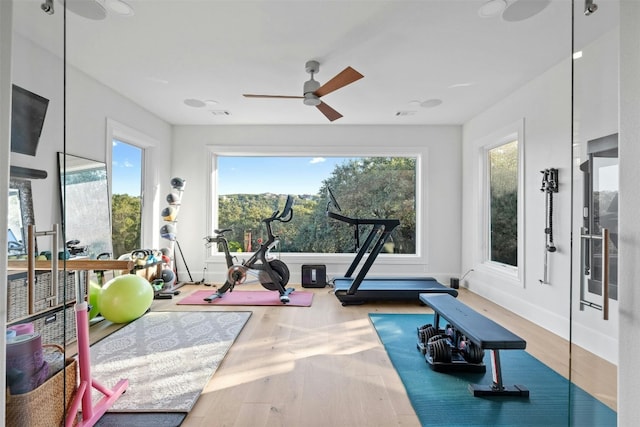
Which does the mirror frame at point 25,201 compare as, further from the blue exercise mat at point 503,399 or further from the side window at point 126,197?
the side window at point 126,197

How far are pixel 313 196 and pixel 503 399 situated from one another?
13.3 ft

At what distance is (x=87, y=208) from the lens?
338 centimetres

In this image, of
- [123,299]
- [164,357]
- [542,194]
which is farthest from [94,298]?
[542,194]

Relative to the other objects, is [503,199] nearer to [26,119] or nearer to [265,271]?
[265,271]

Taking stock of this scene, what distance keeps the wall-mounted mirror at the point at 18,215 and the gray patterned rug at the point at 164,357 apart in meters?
1.19

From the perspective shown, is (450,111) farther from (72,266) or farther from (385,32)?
(72,266)

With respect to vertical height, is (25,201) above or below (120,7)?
below

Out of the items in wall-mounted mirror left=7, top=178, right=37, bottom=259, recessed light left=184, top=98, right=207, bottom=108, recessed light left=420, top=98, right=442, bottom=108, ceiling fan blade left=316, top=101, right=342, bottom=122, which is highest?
recessed light left=184, top=98, right=207, bottom=108

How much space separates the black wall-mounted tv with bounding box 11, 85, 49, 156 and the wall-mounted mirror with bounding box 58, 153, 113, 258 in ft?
5.86

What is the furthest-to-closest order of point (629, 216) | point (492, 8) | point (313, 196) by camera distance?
point (313, 196) < point (492, 8) < point (629, 216)

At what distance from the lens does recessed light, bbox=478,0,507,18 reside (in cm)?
218

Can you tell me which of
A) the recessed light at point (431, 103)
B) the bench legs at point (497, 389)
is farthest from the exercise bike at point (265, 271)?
the bench legs at point (497, 389)

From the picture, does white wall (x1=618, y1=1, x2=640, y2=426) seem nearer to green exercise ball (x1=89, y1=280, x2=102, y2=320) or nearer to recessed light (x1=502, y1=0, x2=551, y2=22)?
recessed light (x1=502, y1=0, x2=551, y2=22)

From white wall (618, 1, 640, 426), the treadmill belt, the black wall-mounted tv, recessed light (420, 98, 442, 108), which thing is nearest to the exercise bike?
the treadmill belt
